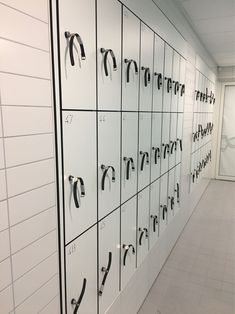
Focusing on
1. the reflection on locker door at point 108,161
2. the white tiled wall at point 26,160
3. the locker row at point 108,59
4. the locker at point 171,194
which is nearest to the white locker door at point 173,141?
the locker at point 171,194

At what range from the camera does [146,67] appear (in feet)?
5.77

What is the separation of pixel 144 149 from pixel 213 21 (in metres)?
1.81

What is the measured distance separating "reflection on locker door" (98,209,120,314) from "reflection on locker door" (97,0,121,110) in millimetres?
673

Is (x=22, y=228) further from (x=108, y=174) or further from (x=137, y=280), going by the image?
(x=137, y=280)

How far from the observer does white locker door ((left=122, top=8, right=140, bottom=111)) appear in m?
1.46

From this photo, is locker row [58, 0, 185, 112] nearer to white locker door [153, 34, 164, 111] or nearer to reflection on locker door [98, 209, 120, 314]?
white locker door [153, 34, 164, 111]

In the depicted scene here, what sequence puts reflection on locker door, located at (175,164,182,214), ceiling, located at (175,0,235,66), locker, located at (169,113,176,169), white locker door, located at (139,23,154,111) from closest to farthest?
white locker door, located at (139,23,154,111)
ceiling, located at (175,0,235,66)
locker, located at (169,113,176,169)
reflection on locker door, located at (175,164,182,214)

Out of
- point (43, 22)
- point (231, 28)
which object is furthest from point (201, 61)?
point (43, 22)

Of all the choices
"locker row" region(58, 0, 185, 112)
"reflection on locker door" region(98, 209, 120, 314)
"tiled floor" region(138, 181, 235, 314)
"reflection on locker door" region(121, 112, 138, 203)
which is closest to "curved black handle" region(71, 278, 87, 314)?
"reflection on locker door" region(98, 209, 120, 314)

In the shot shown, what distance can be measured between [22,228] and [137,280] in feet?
4.47

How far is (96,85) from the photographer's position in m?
1.23

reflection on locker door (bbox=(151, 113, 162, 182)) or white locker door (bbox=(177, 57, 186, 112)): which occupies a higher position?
white locker door (bbox=(177, 57, 186, 112))

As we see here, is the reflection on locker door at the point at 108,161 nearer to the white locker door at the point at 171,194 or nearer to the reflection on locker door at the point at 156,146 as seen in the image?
the reflection on locker door at the point at 156,146

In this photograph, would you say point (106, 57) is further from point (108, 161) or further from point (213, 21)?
point (213, 21)
